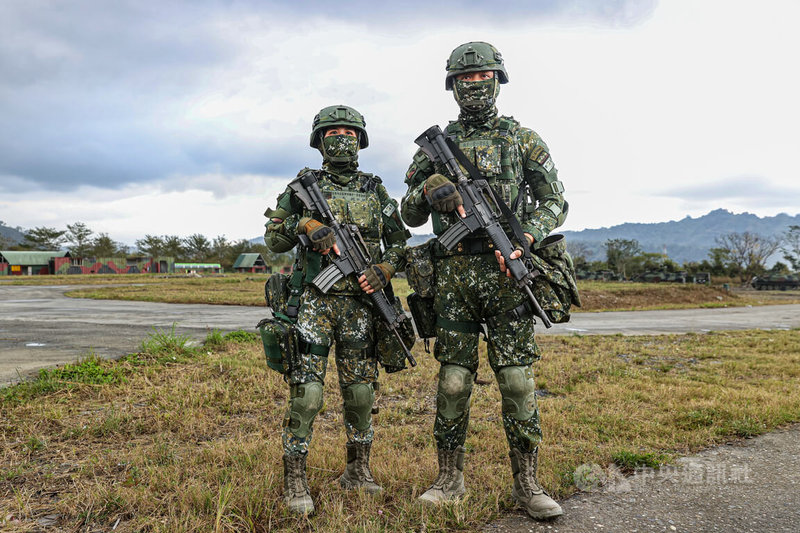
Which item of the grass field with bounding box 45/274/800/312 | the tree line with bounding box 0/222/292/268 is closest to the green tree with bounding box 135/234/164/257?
the tree line with bounding box 0/222/292/268

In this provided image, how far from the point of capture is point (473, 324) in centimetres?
327

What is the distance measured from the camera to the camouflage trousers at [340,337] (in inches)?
127

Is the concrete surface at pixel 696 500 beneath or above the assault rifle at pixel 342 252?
beneath

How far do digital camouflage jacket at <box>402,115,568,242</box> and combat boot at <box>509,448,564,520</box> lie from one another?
1.40 metres

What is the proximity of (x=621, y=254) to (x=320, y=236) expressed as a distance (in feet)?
192

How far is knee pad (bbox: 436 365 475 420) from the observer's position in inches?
125

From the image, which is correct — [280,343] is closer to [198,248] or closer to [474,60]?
[474,60]

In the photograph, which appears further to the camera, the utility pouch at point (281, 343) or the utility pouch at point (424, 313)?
the utility pouch at point (424, 313)

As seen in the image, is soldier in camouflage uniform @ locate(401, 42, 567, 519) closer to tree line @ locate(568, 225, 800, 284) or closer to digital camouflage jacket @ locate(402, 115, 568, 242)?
digital camouflage jacket @ locate(402, 115, 568, 242)

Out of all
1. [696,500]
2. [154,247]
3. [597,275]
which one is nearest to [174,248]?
[154,247]

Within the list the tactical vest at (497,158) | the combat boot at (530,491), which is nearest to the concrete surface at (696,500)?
the combat boot at (530,491)

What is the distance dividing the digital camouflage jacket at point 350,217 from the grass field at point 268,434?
1.42 m

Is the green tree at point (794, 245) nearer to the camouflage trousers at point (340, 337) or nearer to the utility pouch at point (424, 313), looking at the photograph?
the utility pouch at point (424, 313)

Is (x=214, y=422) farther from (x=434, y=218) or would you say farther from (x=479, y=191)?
(x=479, y=191)
